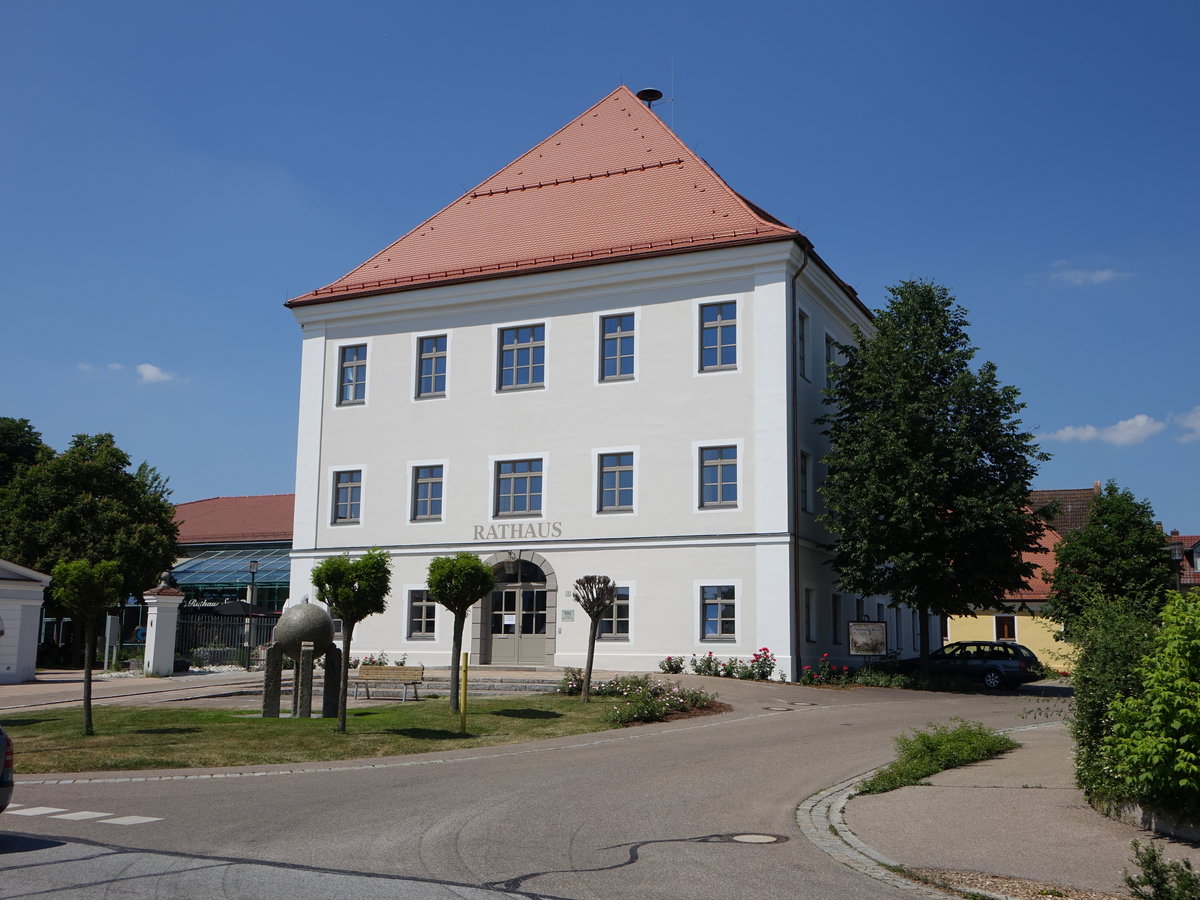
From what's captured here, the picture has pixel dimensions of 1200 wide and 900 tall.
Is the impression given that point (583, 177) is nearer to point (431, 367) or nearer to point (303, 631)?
point (431, 367)

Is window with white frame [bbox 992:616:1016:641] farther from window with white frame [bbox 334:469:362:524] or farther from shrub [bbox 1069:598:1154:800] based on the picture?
shrub [bbox 1069:598:1154:800]

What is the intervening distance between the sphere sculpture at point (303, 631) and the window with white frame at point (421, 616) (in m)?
12.1

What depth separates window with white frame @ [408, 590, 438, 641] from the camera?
111ft

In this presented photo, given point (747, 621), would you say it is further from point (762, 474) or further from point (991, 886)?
point (991, 886)

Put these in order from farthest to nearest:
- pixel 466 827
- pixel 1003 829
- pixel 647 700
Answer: pixel 647 700
pixel 466 827
pixel 1003 829

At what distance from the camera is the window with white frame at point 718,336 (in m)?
31.4

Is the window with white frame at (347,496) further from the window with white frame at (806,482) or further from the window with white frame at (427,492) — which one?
the window with white frame at (806,482)

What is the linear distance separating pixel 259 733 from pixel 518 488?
15.9 m

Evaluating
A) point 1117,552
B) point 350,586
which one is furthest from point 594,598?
point 1117,552

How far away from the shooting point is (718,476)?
3102cm

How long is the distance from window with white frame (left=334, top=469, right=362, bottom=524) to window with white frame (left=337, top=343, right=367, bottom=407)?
2.20m

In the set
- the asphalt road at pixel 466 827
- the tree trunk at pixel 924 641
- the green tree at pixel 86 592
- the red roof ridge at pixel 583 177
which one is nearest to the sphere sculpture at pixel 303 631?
the green tree at pixel 86 592

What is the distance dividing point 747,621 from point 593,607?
23.2 feet

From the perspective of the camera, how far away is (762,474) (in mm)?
30234
